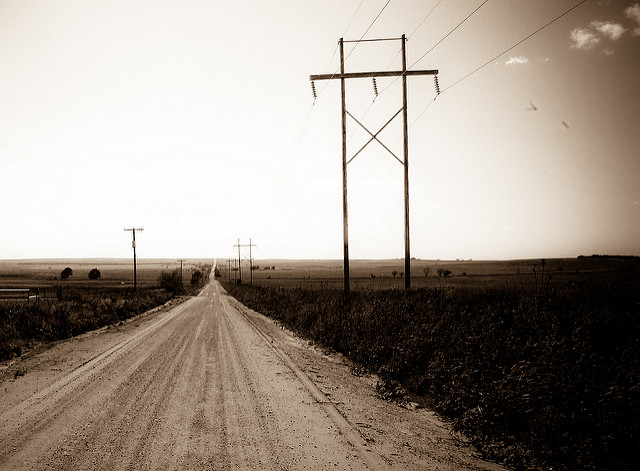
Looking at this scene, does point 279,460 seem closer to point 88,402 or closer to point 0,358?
point 88,402

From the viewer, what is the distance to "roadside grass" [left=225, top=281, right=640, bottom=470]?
182 inches

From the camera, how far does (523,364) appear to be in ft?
21.7

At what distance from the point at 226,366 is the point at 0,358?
25.0ft

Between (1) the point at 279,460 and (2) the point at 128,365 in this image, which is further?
(2) the point at 128,365

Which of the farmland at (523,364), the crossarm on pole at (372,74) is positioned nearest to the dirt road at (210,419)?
the farmland at (523,364)

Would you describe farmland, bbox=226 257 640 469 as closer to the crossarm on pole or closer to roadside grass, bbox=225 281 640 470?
roadside grass, bbox=225 281 640 470

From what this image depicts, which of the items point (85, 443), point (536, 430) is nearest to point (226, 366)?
point (85, 443)

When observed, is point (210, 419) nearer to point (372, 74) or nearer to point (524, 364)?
point (524, 364)

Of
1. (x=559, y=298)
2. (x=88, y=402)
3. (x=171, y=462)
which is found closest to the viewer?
(x=171, y=462)

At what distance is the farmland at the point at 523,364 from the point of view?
4.63 m

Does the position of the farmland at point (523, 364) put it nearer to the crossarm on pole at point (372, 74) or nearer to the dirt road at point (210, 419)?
the dirt road at point (210, 419)

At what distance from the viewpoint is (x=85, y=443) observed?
5.05 metres

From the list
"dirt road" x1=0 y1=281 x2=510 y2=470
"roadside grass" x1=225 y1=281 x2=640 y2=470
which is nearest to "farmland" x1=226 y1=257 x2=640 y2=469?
"roadside grass" x1=225 y1=281 x2=640 y2=470

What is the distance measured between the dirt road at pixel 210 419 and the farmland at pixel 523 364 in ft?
2.20
